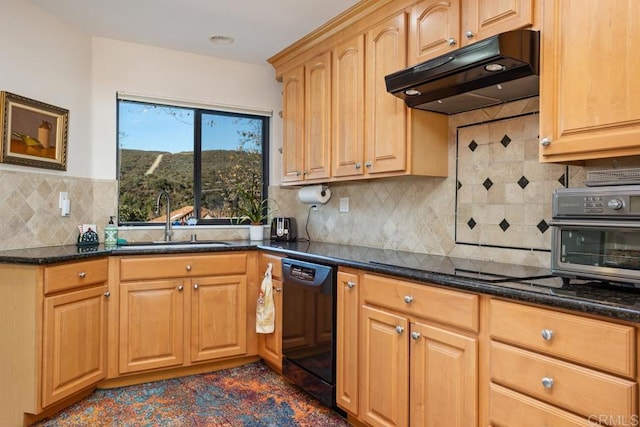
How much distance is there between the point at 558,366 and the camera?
1.35 metres

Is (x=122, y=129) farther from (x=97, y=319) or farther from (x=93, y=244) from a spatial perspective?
(x=97, y=319)

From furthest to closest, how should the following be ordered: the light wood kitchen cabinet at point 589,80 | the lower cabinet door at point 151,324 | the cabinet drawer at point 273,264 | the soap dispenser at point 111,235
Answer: the soap dispenser at point 111,235 → the cabinet drawer at point 273,264 → the lower cabinet door at point 151,324 → the light wood kitchen cabinet at point 589,80

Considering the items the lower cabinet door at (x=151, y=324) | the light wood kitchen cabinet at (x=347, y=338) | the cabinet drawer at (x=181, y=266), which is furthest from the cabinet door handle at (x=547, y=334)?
the lower cabinet door at (x=151, y=324)

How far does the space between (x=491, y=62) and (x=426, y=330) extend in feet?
3.68

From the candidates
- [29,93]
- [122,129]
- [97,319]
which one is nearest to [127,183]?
[122,129]

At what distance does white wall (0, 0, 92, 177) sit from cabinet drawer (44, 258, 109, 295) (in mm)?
746

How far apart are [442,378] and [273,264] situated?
1.53 meters

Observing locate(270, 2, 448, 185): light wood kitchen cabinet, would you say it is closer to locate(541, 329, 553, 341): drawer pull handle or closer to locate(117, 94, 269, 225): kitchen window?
locate(117, 94, 269, 225): kitchen window

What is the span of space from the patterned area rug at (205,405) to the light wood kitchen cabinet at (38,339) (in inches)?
6.6

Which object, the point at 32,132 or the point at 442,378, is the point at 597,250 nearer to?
the point at 442,378

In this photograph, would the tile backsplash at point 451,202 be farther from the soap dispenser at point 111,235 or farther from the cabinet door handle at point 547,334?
the cabinet door handle at point 547,334

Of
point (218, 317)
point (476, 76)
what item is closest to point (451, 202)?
point (476, 76)

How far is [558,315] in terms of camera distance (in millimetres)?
1351

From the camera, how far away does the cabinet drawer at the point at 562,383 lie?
1203 mm
